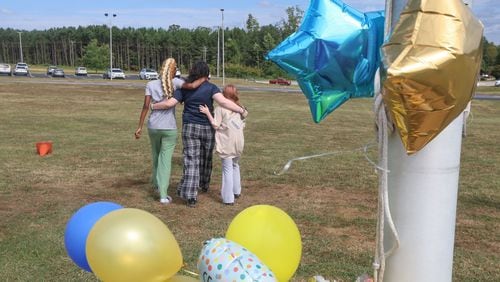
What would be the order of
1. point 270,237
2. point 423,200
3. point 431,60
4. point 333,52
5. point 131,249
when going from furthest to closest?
1. point 270,237
2. point 131,249
3. point 333,52
4. point 423,200
5. point 431,60

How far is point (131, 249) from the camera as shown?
1950 millimetres

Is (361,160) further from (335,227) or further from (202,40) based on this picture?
(202,40)

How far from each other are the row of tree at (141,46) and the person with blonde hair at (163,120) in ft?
231

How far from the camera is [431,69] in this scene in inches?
49.7

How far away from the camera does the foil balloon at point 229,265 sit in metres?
1.70

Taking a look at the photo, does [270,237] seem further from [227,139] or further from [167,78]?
[167,78]

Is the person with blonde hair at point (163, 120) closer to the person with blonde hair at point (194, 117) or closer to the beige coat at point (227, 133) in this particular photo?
the person with blonde hair at point (194, 117)

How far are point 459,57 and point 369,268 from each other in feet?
9.79

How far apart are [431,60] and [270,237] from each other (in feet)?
3.69

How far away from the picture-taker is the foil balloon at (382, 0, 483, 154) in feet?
4.15

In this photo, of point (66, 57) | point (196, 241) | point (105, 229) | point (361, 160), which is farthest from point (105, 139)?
point (66, 57)

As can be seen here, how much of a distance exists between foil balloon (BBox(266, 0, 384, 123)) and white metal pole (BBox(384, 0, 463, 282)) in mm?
182

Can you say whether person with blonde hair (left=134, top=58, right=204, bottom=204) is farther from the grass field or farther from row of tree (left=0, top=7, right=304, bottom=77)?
row of tree (left=0, top=7, right=304, bottom=77)

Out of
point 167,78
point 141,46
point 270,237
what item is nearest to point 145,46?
point 141,46
